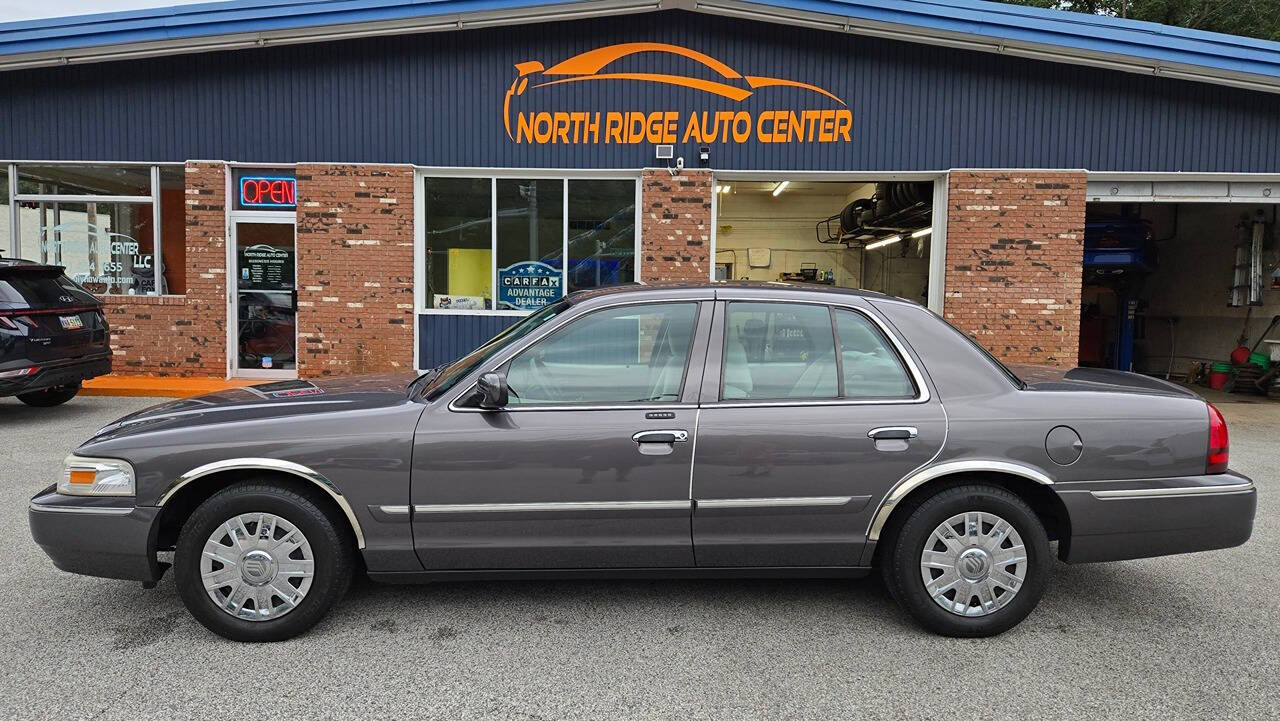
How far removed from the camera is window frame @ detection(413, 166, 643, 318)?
1147cm

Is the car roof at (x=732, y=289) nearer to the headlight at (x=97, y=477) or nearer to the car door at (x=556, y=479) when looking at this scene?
the car door at (x=556, y=479)

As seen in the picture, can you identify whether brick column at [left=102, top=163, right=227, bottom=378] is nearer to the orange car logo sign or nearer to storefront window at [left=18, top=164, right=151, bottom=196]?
storefront window at [left=18, top=164, right=151, bottom=196]

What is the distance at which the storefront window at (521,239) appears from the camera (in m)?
11.6

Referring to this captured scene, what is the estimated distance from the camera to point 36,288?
8.41 meters

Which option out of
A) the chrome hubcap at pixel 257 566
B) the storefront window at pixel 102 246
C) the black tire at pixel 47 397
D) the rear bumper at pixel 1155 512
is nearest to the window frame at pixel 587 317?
the chrome hubcap at pixel 257 566

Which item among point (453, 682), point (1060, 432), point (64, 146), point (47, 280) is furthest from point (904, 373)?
point (64, 146)

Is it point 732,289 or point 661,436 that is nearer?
point 661,436

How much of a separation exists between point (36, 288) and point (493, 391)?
7.64 m

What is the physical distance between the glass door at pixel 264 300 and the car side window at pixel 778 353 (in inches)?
379

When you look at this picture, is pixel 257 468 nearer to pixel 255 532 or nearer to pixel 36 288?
pixel 255 532

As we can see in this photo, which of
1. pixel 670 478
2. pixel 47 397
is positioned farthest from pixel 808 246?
pixel 670 478

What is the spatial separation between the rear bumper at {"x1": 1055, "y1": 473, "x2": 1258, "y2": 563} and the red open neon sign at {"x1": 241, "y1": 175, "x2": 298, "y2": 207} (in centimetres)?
1098

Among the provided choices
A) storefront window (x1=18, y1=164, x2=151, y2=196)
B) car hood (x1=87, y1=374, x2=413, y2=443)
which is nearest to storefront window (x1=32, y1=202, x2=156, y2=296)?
storefront window (x1=18, y1=164, x2=151, y2=196)

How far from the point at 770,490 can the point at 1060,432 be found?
132 cm
